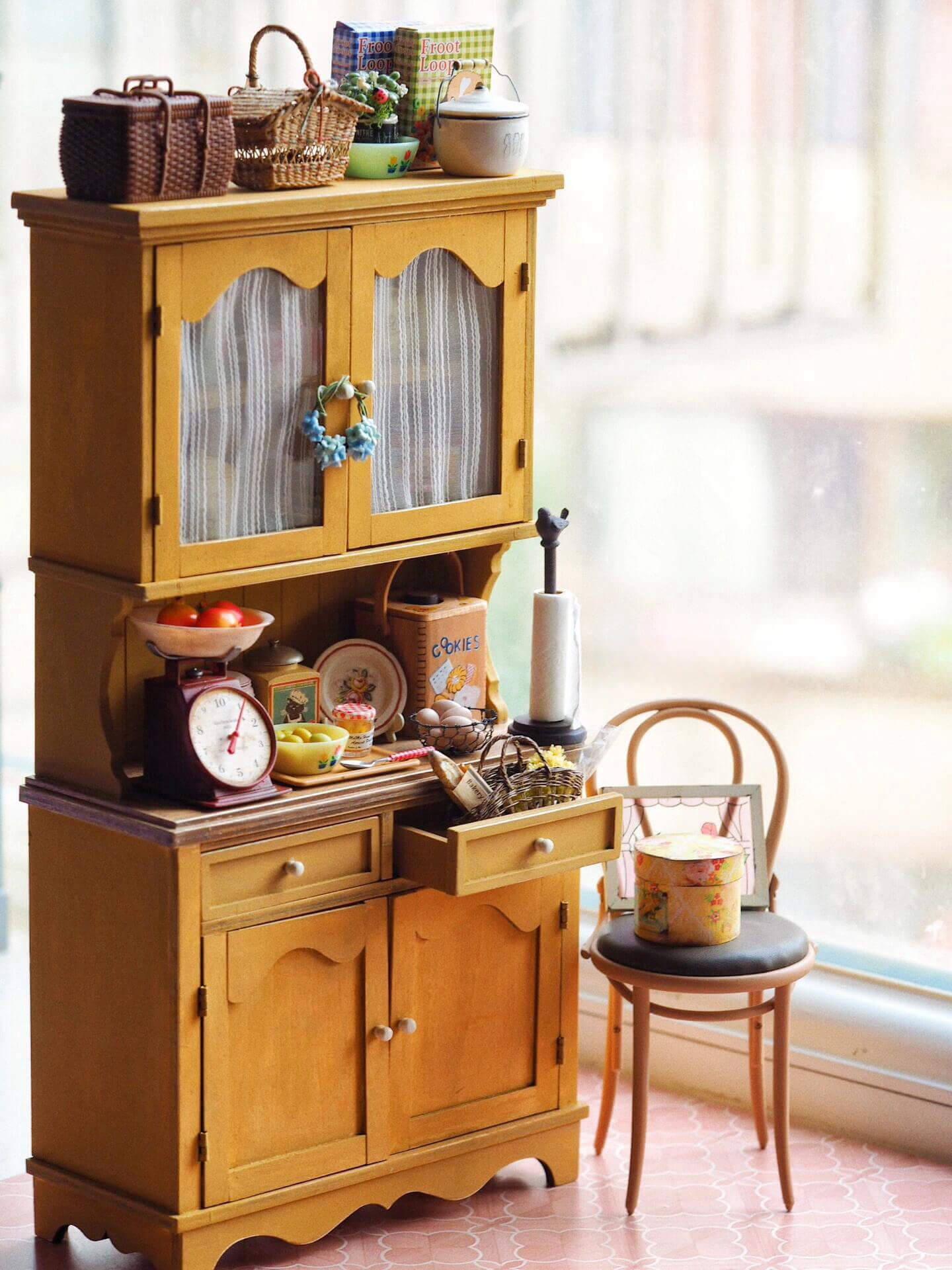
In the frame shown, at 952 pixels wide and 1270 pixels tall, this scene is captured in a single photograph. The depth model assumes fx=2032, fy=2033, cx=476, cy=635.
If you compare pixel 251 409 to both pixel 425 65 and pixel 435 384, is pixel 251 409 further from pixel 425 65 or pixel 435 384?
pixel 425 65

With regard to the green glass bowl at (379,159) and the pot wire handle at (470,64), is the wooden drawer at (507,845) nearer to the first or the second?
the green glass bowl at (379,159)

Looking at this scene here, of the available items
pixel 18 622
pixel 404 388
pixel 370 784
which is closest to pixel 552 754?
pixel 370 784

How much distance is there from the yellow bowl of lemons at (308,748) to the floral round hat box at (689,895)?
1.92 feet

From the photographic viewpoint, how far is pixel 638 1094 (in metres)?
3.52

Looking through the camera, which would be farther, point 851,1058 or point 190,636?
point 851,1058

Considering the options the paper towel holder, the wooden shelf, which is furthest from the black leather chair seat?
the wooden shelf

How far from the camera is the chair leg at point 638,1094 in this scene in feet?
11.5

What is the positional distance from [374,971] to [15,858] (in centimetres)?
200

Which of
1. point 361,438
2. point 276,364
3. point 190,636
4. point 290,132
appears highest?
point 290,132

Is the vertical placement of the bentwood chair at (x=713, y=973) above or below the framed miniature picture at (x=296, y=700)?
below

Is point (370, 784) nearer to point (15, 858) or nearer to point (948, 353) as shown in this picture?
point (948, 353)

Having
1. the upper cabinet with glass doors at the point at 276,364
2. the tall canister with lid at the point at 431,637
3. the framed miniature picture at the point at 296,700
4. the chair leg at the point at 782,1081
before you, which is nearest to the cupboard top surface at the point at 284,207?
the upper cabinet with glass doors at the point at 276,364

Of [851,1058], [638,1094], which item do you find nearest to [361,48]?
[638,1094]

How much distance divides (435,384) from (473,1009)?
1065 mm
